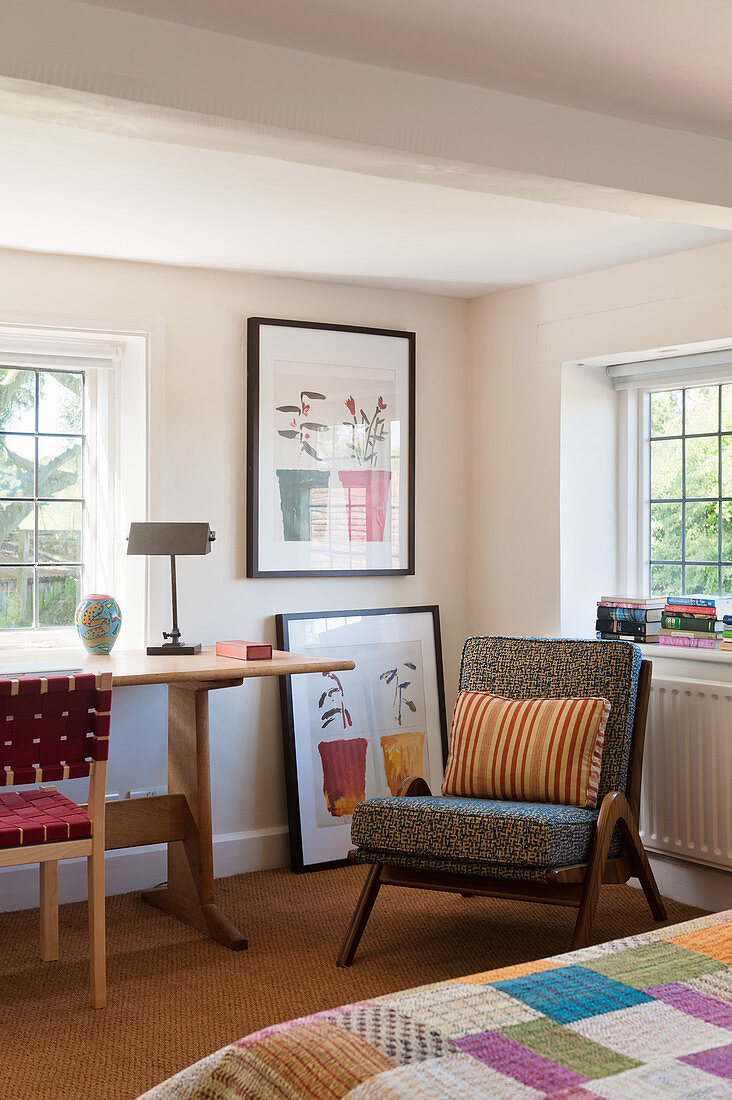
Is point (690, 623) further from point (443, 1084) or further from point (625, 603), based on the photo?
point (443, 1084)

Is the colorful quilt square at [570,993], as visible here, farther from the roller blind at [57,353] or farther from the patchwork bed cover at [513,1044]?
the roller blind at [57,353]

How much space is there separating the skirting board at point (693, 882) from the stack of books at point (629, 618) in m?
0.81

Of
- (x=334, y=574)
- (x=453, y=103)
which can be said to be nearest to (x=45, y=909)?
(x=334, y=574)

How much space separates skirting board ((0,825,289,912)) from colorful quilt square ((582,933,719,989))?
2.64 m

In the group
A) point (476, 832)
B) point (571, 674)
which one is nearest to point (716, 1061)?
point (476, 832)

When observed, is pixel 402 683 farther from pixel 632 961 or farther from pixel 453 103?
pixel 632 961

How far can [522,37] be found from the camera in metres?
2.13

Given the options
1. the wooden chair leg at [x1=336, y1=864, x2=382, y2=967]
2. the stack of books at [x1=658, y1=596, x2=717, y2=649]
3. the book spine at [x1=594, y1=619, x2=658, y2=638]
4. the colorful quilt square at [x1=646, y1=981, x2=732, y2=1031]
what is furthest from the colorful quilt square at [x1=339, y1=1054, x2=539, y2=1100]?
the book spine at [x1=594, y1=619, x2=658, y2=638]

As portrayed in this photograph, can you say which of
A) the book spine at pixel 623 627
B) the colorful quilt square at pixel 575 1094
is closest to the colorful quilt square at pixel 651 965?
the colorful quilt square at pixel 575 1094

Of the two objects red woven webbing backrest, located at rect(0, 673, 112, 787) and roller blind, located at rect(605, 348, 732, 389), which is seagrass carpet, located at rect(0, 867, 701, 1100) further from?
roller blind, located at rect(605, 348, 732, 389)

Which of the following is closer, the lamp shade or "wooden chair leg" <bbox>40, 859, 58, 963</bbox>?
"wooden chair leg" <bbox>40, 859, 58, 963</bbox>

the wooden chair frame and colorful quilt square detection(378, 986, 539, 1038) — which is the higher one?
colorful quilt square detection(378, 986, 539, 1038)

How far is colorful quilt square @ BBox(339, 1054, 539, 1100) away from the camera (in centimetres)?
119

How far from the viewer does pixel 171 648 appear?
3.73m
